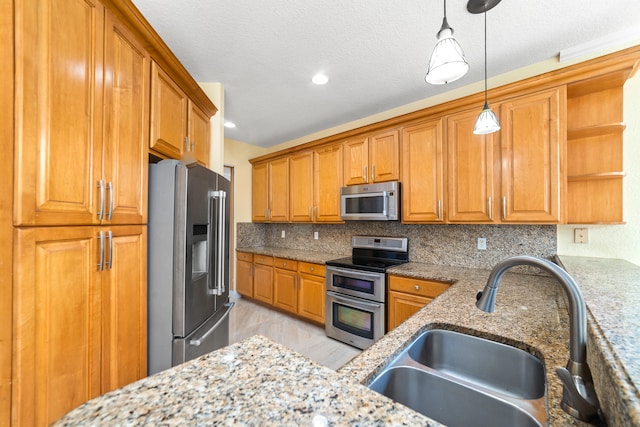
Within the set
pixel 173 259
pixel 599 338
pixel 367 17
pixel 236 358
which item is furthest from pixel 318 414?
pixel 367 17

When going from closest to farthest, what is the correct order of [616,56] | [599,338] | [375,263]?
[599,338]
[616,56]
[375,263]

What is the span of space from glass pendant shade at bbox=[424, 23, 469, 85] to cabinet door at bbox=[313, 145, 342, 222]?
6.52 feet

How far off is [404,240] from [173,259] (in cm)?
222

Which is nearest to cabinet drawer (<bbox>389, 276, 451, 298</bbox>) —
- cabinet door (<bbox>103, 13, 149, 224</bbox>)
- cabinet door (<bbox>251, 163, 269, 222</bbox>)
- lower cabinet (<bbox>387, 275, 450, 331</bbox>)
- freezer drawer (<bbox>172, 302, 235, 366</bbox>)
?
lower cabinet (<bbox>387, 275, 450, 331</bbox>)

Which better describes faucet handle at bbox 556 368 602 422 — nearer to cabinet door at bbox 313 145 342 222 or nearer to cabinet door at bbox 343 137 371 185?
cabinet door at bbox 343 137 371 185

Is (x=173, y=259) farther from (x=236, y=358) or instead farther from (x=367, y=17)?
(x=367, y=17)

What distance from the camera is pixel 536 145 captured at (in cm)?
192

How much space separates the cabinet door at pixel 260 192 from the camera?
4.01 meters

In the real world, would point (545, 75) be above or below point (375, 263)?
above

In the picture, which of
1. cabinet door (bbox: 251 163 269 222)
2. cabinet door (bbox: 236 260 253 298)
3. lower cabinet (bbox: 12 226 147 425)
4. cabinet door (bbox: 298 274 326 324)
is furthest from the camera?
cabinet door (bbox: 251 163 269 222)

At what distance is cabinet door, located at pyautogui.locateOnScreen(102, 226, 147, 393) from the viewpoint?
47.6 inches

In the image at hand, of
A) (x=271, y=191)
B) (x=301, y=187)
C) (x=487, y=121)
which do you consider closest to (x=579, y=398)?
(x=487, y=121)

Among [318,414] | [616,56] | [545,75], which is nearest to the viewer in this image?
[318,414]

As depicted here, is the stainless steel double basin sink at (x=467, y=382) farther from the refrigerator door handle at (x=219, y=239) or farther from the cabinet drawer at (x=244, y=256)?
the cabinet drawer at (x=244, y=256)
